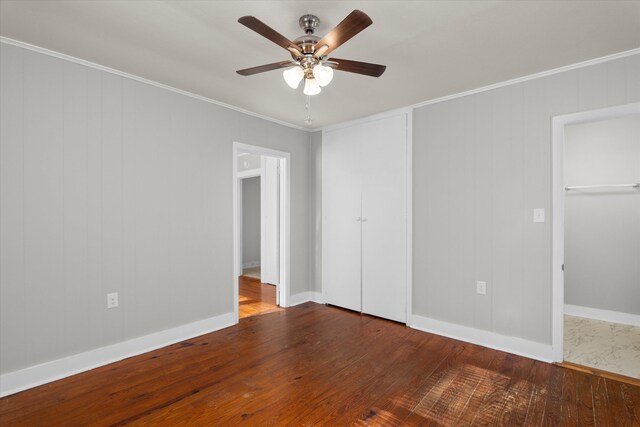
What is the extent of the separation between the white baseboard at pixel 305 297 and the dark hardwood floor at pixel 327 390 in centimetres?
124

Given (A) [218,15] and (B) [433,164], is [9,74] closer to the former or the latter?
(A) [218,15]

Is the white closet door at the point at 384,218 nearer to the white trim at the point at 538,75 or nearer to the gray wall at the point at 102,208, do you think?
the white trim at the point at 538,75

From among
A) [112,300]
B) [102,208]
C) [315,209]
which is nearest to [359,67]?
[102,208]

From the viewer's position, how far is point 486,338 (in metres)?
3.15

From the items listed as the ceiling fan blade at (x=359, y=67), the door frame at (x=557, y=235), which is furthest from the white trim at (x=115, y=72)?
the door frame at (x=557, y=235)

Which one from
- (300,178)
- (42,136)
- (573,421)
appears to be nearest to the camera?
(573,421)

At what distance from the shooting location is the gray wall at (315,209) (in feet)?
15.3

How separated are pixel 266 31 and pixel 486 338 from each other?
10.5ft

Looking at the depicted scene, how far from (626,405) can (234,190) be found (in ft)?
12.2

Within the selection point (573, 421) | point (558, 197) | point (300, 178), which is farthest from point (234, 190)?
point (573, 421)

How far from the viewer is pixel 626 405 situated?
216 cm

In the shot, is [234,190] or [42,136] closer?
[42,136]

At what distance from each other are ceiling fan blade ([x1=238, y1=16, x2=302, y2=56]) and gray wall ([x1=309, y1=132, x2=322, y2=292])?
275cm

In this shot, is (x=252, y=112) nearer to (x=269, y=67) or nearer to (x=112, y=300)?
(x=269, y=67)
